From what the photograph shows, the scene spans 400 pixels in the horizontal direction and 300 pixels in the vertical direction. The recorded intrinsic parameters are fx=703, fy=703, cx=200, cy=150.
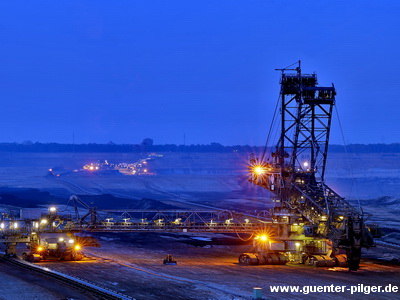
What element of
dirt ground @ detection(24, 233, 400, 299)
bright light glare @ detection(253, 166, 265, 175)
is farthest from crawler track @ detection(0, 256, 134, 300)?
bright light glare @ detection(253, 166, 265, 175)

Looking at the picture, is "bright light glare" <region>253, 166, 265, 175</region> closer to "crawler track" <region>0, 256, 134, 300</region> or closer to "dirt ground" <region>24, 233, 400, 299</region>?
"dirt ground" <region>24, 233, 400, 299</region>

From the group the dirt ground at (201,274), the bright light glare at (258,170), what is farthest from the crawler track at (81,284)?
the bright light glare at (258,170)

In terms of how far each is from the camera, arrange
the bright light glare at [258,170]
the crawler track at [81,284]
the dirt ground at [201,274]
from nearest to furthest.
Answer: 1. the crawler track at [81,284]
2. the dirt ground at [201,274]
3. the bright light glare at [258,170]

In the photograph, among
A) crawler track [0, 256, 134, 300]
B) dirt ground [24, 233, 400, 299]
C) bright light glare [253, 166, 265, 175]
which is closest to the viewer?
crawler track [0, 256, 134, 300]

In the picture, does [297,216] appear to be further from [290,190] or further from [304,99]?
[304,99]

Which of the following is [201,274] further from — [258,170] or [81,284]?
[258,170]

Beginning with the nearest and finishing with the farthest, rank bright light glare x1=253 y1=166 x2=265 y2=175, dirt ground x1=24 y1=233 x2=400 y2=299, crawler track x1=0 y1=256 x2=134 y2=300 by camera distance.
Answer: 1. crawler track x1=0 y1=256 x2=134 y2=300
2. dirt ground x1=24 y1=233 x2=400 y2=299
3. bright light glare x1=253 y1=166 x2=265 y2=175

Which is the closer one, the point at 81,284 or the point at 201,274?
the point at 81,284

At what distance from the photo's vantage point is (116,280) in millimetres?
60594

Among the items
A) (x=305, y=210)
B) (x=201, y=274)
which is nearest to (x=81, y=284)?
(x=201, y=274)

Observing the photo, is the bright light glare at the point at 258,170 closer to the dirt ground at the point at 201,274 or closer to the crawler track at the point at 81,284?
the dirt ground at the point at 201,274

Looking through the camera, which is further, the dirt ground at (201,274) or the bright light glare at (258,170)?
the bright light glare at (258,170)

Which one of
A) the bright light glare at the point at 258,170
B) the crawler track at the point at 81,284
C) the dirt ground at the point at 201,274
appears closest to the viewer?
the crawler track at the point at 81,284

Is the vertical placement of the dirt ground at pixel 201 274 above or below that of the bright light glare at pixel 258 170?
below
